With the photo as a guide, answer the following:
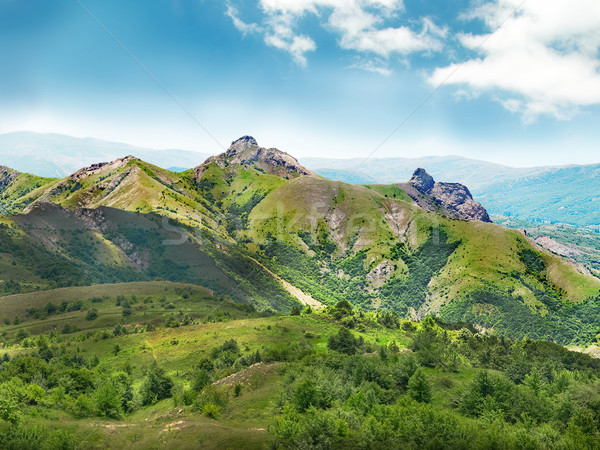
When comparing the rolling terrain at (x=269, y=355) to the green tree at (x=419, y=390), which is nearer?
the rolling terrain at (x=269, y=355)

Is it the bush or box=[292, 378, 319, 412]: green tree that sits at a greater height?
box=[292, 378, 319, 412]: green tree

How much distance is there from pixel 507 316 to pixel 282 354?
129m

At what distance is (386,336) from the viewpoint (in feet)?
340

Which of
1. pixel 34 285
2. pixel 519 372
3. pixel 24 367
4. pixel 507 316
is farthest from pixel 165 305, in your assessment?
pixel 507 316

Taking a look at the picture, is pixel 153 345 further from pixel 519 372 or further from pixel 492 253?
pixel 492 253

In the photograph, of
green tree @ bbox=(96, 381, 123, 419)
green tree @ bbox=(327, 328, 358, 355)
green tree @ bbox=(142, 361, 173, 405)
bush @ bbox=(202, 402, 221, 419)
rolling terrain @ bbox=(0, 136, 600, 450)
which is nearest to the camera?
rolling terrain @ bbox=(0, 136, 600, 450)

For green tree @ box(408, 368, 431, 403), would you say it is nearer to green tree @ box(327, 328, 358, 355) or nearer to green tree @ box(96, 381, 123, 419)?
green tree @ box(327, 328, 358, 355)

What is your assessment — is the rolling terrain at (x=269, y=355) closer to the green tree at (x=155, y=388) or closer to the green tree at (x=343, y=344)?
the green tree at (x=155, y=388)

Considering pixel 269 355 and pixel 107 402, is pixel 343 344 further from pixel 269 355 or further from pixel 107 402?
pixel 107 402

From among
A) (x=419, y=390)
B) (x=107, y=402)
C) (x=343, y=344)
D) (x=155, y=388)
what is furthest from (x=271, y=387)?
(x=343, y=344)

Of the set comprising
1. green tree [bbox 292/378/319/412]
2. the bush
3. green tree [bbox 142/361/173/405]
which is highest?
green tree [bbox 292/378/319/412]

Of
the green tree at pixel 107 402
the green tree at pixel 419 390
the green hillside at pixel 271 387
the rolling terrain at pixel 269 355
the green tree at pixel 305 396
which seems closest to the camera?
the green hillside at pixel 271 387

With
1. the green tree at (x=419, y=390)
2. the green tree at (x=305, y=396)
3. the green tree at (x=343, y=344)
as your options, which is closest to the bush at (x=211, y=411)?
the green tree at (x=305, y=396)

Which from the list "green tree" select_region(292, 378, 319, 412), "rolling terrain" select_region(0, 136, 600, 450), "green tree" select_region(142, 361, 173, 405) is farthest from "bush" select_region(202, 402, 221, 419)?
"green tree" select_region(142, 361, 173, 405)
